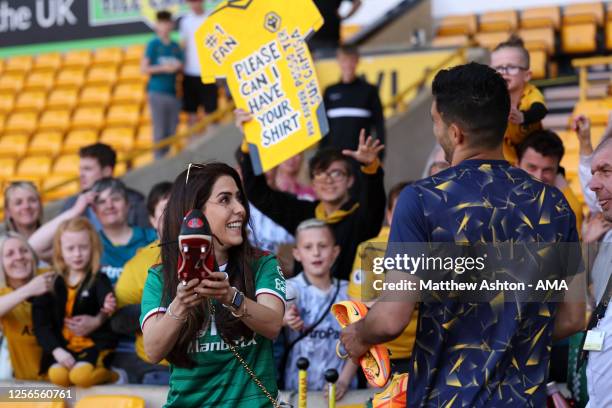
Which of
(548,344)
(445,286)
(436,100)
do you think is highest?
(436,100)

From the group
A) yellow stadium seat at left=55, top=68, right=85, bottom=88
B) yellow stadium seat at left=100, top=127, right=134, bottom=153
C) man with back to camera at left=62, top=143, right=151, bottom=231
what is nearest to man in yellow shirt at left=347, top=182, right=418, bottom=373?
man with back to camera at left=62, top=143, right=151, bottom=231

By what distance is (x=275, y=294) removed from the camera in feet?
10.2

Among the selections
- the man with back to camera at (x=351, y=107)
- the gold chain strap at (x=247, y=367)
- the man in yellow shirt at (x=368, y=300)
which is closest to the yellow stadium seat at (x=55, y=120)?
the man with back to camera at (x=351, y=107)

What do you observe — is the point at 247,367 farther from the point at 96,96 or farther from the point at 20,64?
the point at 20,64

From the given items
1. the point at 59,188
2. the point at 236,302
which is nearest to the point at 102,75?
the point at 59,188

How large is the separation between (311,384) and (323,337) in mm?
234

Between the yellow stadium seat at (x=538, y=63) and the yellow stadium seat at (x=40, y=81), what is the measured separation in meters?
6.51

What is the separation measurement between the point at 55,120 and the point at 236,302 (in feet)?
34.5

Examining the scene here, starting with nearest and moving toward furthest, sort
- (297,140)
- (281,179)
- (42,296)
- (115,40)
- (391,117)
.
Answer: (297,140) → (42,296) → (281,179) → (391,117) → (115,40)

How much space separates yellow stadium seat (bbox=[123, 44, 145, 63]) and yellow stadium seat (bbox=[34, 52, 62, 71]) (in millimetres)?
1078

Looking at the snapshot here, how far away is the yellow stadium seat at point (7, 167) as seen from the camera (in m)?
12.0

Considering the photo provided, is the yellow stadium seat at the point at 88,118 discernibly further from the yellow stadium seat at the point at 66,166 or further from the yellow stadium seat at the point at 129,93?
the yellow stadium seat at the point at 66,166

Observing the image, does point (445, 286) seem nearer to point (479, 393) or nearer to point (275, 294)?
point (479, 393)

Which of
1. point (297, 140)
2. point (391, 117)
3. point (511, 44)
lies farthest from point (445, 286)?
point (391, 117)
